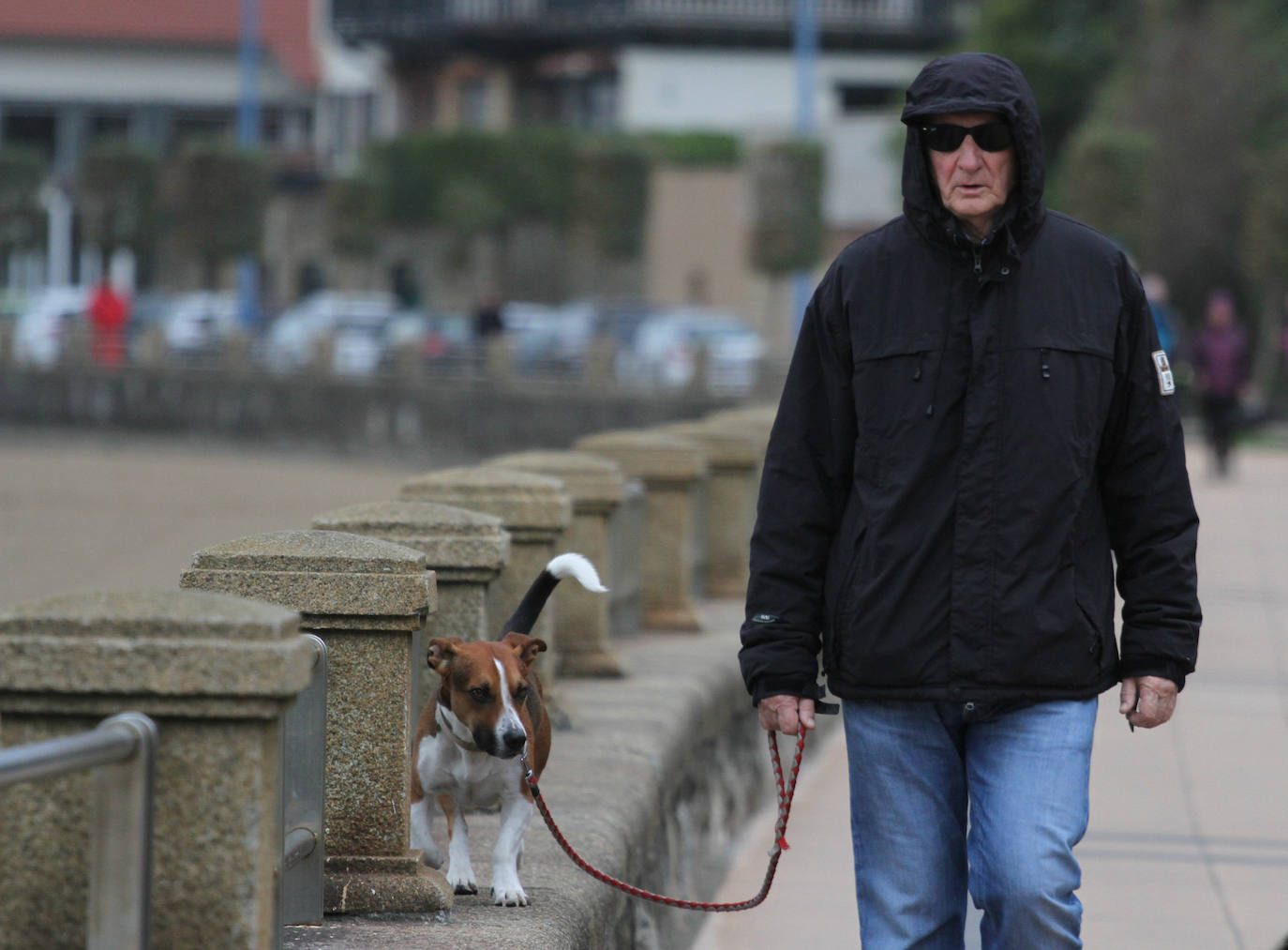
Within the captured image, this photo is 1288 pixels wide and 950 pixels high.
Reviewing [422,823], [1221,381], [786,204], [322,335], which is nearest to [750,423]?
[422,823]

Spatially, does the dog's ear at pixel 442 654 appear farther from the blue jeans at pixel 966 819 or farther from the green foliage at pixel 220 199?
the green foliage at pixel 220 199

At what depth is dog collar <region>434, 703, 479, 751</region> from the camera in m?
4.56

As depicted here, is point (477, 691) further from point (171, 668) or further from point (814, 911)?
point (814, 911)

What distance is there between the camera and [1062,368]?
391 cm

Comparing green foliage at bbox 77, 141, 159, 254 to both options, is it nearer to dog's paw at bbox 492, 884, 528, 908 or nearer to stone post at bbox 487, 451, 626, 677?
stone post at bbox 487, 451, 626, 677

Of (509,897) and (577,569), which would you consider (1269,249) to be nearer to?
(577,569)

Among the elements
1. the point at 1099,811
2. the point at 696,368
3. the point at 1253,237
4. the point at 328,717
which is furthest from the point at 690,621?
the point at 1253,237

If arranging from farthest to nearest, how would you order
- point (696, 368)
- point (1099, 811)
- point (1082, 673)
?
point (696, 368) → point (1099, 811) → point (1082, 673)

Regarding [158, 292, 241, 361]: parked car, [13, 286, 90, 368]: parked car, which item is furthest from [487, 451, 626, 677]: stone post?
[13, 286, 90, 368]: parked car

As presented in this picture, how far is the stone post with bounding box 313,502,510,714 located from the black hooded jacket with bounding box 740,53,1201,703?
1.64 metres

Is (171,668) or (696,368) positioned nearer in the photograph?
(171,668)

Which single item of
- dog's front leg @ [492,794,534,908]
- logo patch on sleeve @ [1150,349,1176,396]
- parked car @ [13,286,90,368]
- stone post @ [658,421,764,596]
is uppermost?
logo patch on sleeve @ [1150,349,1176,396]

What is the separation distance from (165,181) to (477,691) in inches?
1941

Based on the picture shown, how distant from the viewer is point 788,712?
4.06 meters
